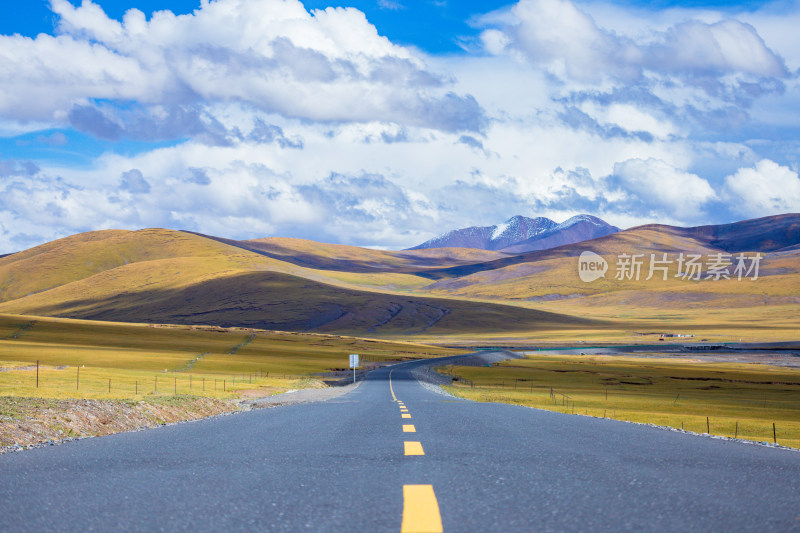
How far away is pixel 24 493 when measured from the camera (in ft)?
31.8

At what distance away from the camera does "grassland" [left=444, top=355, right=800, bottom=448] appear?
45.8 meters

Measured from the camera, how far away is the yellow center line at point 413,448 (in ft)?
43.6

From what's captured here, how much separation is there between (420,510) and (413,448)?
18.7 ft

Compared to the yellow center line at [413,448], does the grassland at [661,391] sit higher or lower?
lower

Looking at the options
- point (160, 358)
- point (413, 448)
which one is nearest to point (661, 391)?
point (413, 448)

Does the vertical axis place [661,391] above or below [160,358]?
below

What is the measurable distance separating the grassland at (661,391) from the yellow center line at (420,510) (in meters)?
29.0

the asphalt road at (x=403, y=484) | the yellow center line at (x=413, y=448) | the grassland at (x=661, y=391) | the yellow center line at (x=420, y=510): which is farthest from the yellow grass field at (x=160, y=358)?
the yellow center line at (x=420, y=510)

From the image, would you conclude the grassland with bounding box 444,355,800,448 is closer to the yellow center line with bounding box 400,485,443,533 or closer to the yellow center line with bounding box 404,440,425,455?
the yellow center line with bounding box 404,440,425,455

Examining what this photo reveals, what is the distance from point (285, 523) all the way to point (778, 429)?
4373 cm

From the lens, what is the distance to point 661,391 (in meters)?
81.1

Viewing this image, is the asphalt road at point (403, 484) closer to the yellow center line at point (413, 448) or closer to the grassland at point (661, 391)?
the yellow center line at point (413, 448)

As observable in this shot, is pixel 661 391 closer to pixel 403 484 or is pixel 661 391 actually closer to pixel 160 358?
pixel 160 358

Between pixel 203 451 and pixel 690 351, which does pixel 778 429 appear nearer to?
pixel 203 451
